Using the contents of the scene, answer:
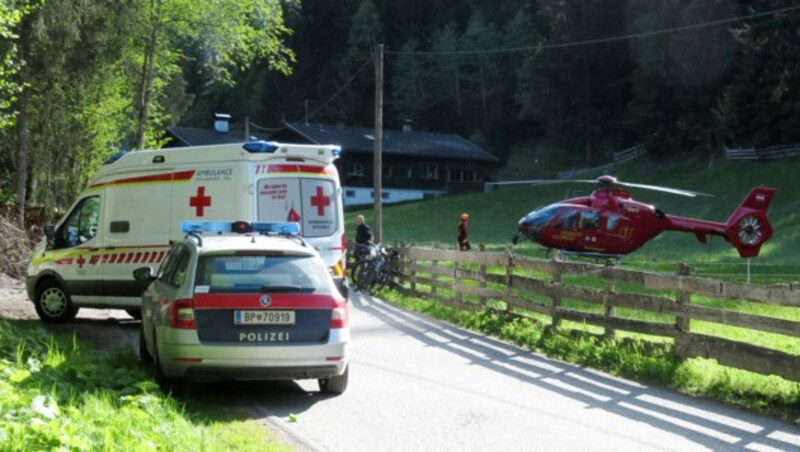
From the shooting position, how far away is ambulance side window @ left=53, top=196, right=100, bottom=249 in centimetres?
1518

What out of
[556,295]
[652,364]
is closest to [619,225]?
[556,295]

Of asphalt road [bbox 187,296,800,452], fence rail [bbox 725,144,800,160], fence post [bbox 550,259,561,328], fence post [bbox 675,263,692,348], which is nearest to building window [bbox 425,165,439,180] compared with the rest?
fence rail [bbox 725,144,800,160]

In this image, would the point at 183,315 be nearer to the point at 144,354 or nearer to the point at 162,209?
the point at 144,354

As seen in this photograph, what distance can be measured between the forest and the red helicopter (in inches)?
437

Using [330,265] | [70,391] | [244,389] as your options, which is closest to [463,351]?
[330,265]

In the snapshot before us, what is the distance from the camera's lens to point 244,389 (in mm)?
9586

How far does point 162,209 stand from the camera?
47.4ft

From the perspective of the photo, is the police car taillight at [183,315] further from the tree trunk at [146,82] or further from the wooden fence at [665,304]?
the tree trunk at [146,82]

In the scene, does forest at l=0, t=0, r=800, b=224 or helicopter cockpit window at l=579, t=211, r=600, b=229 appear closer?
forest at l=0, t=0, r=800, b=224

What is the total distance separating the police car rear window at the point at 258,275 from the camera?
8.65 meters

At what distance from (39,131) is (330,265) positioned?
49.4 feet

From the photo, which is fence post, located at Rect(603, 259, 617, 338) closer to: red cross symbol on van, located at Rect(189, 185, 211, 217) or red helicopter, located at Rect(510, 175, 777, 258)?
red cross symbol on van, located at Rect(189, 185, 211, 217)

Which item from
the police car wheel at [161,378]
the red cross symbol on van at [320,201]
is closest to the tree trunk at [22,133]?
the red cross symbol on van at [320,201]

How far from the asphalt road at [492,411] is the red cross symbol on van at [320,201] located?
9.33 ft
